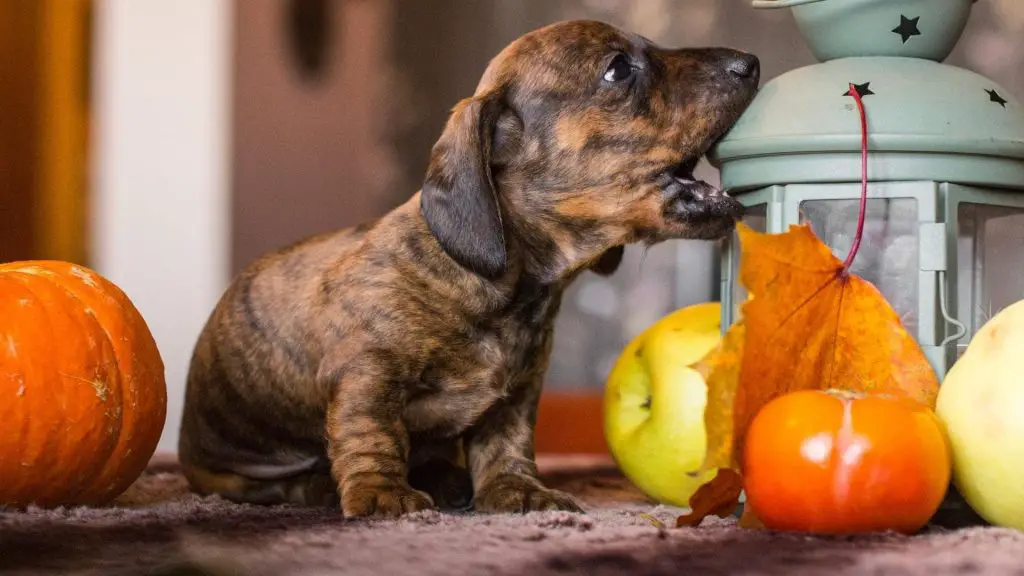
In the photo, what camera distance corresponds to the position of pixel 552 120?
2.47 metres

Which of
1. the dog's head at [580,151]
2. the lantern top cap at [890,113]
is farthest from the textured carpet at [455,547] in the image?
the lantern top cap at [890,113]

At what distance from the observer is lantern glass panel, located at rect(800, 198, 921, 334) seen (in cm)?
216

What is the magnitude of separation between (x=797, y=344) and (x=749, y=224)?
1.28ft

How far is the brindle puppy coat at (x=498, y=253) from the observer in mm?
2332

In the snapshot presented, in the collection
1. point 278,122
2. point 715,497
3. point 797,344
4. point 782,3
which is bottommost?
point 715,497

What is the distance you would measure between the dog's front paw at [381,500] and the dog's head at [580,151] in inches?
17.1

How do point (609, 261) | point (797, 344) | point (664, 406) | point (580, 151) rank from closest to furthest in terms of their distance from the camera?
point (797, 344)
point (580, 151)
point (664, 406)
point (609, 261)

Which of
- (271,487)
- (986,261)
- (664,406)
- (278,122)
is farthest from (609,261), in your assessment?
(278,122)

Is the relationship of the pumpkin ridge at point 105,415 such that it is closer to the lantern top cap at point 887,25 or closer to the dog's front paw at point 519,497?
the dog's front paw at point 519,497

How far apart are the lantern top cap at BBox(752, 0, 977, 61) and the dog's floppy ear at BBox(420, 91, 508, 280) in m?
0.63

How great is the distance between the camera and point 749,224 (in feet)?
7.89

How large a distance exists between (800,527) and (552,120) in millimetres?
979

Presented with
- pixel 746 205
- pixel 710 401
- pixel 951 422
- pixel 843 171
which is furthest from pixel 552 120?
pixel 951 422

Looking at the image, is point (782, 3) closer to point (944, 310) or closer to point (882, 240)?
point (882, 240)
